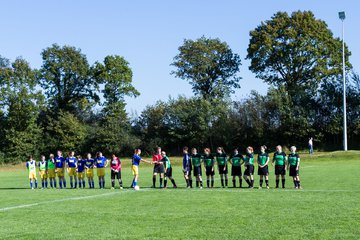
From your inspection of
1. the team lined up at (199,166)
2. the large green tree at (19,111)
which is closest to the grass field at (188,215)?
the team lined up at (199,166)

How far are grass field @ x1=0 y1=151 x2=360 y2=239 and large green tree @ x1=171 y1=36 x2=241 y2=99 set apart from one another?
50.7 metres

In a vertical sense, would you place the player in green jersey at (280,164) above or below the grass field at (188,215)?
above

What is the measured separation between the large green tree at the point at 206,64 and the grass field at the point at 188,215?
166 ft

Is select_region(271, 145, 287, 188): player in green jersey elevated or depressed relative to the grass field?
elevated

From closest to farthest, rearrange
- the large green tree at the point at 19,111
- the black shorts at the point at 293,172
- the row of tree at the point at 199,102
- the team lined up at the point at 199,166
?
the black shorts at the point at 293,172, the team lined up at the point at 199,166, the row of tree at the point at 199,102, the large green tree at the point at 19,111

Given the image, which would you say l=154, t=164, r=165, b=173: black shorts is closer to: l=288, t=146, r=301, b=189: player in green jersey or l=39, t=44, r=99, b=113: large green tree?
l=288, t=146, r=301, b=189: player in green jersey

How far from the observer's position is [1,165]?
6175cm

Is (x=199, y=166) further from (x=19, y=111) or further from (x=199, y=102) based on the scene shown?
(x=19, y=111)

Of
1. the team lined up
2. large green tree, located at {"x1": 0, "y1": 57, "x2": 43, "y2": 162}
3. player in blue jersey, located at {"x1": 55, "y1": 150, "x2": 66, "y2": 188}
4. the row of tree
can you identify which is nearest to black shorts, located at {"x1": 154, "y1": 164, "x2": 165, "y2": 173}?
the team lined up

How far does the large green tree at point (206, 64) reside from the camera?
231ft

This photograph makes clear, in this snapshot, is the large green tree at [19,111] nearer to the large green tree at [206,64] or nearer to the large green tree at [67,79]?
the large green tree at [67,79]

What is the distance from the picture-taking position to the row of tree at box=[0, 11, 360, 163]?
58.0 m

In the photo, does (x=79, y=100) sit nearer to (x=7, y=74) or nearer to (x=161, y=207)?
(x=7, y=74)

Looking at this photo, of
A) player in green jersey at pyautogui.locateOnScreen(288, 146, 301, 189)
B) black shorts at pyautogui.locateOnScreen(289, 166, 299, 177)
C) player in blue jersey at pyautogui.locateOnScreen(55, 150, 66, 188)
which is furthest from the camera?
player in blue jersey at pyautogui.locateOnScreen(55, 150, 66, 188)
